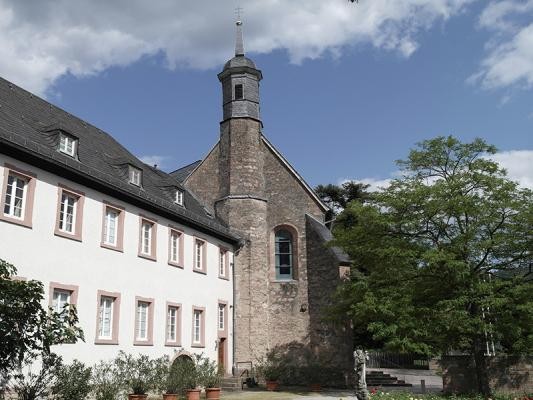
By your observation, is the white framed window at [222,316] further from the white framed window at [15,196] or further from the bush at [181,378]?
the white framed window at [15,196]

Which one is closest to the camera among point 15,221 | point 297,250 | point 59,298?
point 15,221

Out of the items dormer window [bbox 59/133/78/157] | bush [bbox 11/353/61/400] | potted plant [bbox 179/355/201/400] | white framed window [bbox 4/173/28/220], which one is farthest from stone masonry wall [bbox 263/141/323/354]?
white framed window [bbox 4/173/28/220]

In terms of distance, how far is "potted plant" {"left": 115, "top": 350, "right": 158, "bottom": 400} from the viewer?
1614 cm

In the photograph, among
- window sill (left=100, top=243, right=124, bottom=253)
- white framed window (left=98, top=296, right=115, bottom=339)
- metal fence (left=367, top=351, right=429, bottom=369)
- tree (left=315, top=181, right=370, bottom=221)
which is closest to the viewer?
white framed window (left=98, top=296, right=115, bottom=339)

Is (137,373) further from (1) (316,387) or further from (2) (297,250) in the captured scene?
(2) (297,250)

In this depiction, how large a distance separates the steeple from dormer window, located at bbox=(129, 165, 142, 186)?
8633mm

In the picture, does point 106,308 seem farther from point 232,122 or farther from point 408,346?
point 232,122

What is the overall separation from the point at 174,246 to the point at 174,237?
36cm

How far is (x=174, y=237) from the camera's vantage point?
71.9ft

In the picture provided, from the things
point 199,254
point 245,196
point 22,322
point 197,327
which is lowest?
point 22,322

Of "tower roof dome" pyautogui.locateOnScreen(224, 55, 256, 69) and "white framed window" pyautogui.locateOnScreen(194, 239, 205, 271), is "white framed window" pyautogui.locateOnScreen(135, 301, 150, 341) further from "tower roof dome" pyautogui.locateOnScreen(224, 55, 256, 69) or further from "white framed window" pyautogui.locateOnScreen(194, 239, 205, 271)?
"tower roof dome" pyautogui.locateOnScreen(224, 55, 256, 69)

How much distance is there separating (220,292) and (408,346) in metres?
10.1

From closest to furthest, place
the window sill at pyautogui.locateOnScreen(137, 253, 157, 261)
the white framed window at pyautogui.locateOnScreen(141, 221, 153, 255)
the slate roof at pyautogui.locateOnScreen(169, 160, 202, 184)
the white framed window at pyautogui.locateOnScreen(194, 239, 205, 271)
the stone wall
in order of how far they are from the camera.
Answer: the window sill at pyautogui.locateOnScreen(137, 253, 157, 261)
the stone wall
the white framed window at pyautogui.locateOnScreen(141, 221, 153, 255)
the white framed window at pyautogui.locateOnScreen(194, 239, 205, 271)
the slate roof at pyautogui.locateOnScreen(169, 160, 202, 184)

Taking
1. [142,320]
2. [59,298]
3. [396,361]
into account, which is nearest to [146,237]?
[142,320]
